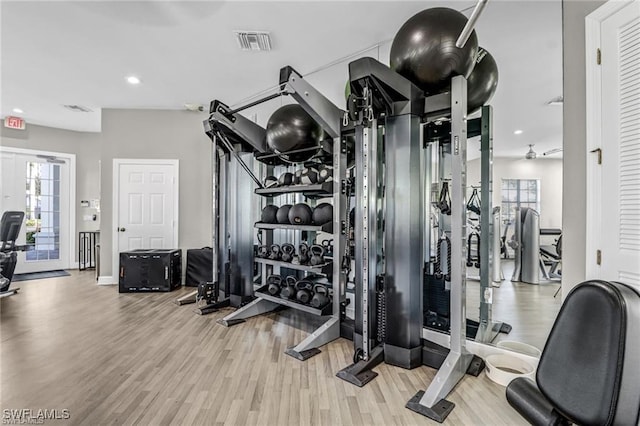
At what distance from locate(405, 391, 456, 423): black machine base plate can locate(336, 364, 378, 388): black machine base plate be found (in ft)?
1.17

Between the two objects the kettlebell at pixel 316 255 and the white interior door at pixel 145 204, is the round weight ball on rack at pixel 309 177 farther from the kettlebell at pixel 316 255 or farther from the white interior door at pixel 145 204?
the white interior door at pixel 145 204

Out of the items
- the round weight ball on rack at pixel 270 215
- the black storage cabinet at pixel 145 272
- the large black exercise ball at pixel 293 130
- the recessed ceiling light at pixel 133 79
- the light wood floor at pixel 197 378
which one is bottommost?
the light wood floor at pixel 197 378

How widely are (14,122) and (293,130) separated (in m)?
6.19

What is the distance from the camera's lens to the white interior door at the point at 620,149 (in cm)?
172

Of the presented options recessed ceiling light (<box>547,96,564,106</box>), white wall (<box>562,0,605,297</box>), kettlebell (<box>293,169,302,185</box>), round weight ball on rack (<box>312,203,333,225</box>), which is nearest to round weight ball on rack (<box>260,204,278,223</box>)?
kettlebell (<box>293,169,302,185</box>)

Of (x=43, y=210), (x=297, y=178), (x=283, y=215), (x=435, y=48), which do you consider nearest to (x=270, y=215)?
(x=283, y=215)

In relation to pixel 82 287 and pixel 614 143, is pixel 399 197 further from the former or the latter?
pixel 82 287

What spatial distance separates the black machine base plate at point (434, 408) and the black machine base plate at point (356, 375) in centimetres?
36

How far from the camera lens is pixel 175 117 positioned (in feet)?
18.3

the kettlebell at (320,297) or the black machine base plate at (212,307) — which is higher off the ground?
the kettlebell at (320,297)

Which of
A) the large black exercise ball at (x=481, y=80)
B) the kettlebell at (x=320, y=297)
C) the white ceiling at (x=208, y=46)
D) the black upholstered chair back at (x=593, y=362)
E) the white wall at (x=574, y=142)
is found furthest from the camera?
the kettlebell at (x=320, y=297)

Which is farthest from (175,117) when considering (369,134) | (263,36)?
(369,134)

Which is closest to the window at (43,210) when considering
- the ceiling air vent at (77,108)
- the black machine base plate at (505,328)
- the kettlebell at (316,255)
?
the ceiling air vent at (77,108)

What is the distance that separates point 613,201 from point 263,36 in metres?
3.19
